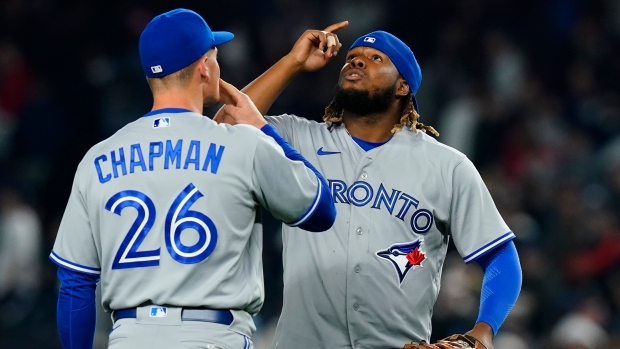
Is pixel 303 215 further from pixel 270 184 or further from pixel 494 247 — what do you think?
pixel 494 247

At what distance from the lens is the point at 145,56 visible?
145 inches

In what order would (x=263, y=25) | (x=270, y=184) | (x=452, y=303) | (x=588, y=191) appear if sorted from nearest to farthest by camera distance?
(x=270, y=184) < (x=452, y=303) < (x=588, y=191) < (x=263, y=25)

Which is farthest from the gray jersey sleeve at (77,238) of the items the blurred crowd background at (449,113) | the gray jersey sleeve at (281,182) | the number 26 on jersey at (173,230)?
the blurred crowd background at (449,113)

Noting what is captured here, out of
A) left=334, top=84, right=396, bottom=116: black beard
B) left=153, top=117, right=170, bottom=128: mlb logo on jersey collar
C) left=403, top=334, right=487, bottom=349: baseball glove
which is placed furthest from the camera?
left=334, top=84, right=396, bottom=116: black beard

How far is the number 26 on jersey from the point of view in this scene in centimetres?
349

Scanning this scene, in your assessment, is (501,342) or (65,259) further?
(501,342)

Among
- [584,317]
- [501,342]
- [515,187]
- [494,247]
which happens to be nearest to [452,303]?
[501,342]

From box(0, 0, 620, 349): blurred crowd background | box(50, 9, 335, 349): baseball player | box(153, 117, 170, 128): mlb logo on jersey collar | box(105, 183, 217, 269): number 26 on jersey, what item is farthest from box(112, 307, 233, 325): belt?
box(0, 0, 620, 349): blurred crowd background

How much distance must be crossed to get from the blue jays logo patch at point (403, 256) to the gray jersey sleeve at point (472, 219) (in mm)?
184

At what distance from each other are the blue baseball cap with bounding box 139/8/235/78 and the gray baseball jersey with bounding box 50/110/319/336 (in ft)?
0.57

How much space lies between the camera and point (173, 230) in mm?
3488

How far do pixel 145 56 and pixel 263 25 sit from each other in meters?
8.58

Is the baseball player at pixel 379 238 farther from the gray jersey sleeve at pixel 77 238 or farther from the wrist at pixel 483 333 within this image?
the gray jersey sleeve at pixel 77 238

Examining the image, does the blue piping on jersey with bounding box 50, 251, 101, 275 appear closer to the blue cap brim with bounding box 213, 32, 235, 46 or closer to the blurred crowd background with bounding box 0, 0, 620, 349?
the blue cap brim with bounding box 213, 32, 235, 46
